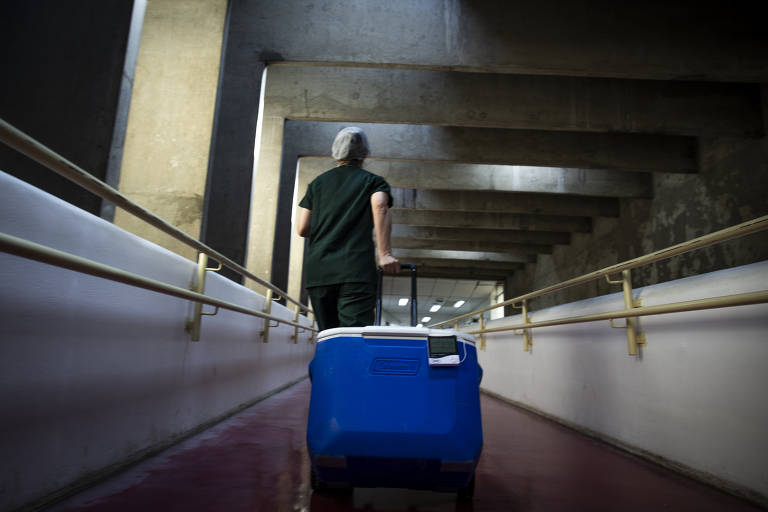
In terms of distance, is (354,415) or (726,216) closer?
(354,415)

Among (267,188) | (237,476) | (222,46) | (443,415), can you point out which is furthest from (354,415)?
(267,188)

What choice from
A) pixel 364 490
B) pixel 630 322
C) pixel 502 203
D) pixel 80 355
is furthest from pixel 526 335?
pixel 502 203

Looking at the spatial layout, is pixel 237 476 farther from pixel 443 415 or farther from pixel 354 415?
pixel 443 415

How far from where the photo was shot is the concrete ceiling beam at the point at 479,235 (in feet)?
40.1

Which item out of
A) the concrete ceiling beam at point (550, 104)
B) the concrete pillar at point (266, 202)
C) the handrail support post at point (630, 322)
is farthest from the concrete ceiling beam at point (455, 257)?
the handrail support post at point (630, 322)

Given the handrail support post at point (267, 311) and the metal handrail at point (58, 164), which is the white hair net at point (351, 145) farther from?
the handrail support post at point (267, 311)

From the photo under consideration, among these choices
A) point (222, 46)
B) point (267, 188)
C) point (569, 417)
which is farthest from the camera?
point (267, 188)

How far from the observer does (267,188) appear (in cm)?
733

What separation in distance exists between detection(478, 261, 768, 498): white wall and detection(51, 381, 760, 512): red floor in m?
0.17

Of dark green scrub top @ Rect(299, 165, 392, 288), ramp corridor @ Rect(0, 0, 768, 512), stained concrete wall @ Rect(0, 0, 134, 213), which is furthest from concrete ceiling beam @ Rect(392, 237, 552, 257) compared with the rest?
dark green scrub top @ Rect(299, 165, 392, 288)

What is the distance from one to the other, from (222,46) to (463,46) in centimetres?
262

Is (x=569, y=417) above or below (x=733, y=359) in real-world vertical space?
below

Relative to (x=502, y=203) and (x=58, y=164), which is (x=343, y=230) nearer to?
(x=58, y=164)

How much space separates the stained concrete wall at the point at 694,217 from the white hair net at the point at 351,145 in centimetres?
618
